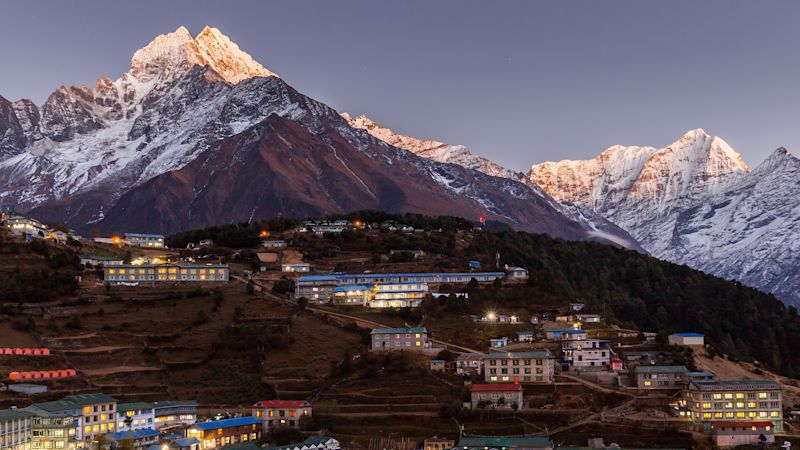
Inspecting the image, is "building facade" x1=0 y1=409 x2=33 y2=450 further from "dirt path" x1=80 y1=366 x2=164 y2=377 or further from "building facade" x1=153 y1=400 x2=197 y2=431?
"dirt path" x1=80 y1=366 x2=164 y2=377

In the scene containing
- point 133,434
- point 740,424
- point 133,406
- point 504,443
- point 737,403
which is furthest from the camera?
point 737,403

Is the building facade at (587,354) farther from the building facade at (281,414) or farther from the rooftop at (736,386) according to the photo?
the building facade at (281,414)

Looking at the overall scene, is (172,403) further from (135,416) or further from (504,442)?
(504,442)

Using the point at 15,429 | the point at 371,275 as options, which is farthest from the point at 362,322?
the point at 15,429

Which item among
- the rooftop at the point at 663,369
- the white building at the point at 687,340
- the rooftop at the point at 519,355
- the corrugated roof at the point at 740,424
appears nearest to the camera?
the corrugated roof at the point at 740,424

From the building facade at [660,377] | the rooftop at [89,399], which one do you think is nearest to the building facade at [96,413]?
the rooftop at [89,399]

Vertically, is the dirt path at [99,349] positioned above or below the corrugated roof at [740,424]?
above

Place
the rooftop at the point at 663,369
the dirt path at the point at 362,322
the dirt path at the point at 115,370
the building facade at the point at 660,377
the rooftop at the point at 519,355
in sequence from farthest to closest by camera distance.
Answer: the dirt path at the point at 362,322, the rooftop at the point at 519,355, the dirt path at the point at 115,370, the rooftop at the point at 663,369, the building facade at the point at 660,377

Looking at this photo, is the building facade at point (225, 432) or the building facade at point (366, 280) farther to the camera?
the building facade at point (366, 280)
